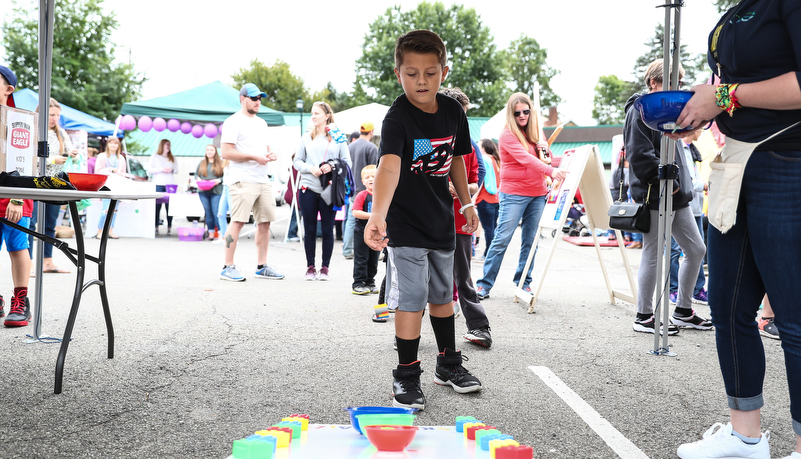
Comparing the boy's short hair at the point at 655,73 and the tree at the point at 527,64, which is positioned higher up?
the tree at the point at 527,64

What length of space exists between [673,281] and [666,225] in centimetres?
229

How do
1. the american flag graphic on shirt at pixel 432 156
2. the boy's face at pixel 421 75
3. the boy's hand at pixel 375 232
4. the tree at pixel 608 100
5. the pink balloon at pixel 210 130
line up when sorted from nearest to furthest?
the boy's hand at pixel 375 232 < the boy's face at pixel 421 75 < the american flag graphic on shirt at pixel 432 156 < the pink balloon at pixel 210 130 < the tree at pixel 608 100

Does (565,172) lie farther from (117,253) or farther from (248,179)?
(117,253)

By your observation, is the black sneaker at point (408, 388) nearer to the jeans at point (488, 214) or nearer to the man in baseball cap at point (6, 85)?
the man in baseball cap at point (6, 85)

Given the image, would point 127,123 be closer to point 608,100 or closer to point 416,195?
point 416,195

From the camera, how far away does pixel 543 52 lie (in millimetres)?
65375

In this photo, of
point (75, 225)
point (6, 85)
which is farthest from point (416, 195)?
point (6, 85)

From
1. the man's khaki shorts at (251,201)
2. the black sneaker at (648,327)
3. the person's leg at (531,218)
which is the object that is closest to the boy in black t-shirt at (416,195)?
the black sneaker at (648,327)

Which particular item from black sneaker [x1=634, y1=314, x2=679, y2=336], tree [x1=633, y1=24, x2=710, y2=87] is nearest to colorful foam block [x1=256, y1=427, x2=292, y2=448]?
black sneaker [x1=634, y1=314, x2=679, y2=336]

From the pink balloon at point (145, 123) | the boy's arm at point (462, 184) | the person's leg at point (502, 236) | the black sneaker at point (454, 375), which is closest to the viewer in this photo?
the black sneaker at point (454, 375)

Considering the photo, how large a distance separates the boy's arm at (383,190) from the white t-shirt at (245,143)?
4082 millimetres

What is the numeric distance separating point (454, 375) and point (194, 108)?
11.9 meters

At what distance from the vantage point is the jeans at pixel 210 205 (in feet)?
39.4

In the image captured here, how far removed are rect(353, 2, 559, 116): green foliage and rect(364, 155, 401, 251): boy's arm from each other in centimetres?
4293
